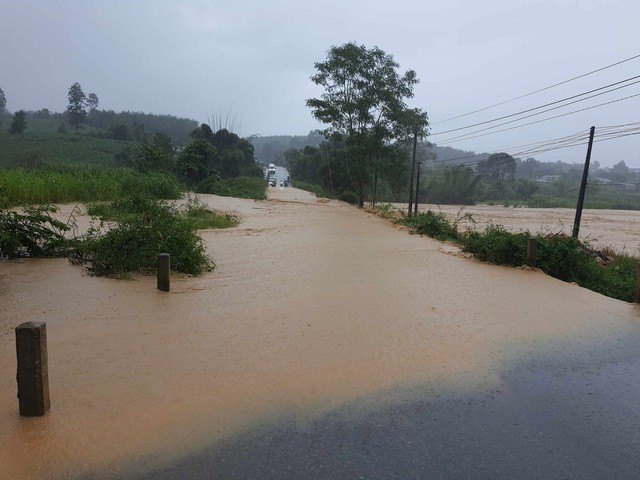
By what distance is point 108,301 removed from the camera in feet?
21.1

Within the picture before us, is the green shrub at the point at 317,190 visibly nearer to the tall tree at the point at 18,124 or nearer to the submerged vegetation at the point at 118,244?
the submerged vegetation at the point at 118,244

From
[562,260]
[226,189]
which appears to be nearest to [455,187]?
[226,189]

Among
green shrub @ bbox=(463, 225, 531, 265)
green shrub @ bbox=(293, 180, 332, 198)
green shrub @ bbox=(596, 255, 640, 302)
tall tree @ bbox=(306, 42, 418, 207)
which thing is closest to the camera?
green shrub @ bbox=(596, 255, 640, 302)

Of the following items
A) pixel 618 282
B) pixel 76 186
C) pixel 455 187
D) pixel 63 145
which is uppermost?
pixel 63 145

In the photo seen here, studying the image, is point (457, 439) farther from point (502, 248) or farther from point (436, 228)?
point (436, 228)

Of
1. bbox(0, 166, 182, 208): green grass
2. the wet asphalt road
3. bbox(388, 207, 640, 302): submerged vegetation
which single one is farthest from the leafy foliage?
the wet asphalt road

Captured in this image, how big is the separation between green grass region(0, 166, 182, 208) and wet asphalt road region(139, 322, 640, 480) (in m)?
12.7

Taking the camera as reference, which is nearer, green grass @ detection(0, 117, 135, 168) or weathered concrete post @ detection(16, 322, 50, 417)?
weathered concrete post @ detection(16, 322, 50, 417)

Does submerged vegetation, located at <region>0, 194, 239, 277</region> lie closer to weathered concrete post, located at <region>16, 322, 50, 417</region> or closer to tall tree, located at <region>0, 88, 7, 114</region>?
weathered concrete post, located at <region>16, 322, 50, 417</region>

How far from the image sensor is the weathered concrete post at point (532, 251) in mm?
9883

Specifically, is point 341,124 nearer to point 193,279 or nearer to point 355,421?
point 193,279

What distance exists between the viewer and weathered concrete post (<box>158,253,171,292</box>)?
682 centimetres

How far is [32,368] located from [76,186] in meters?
17.6

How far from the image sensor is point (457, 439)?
140 inches
